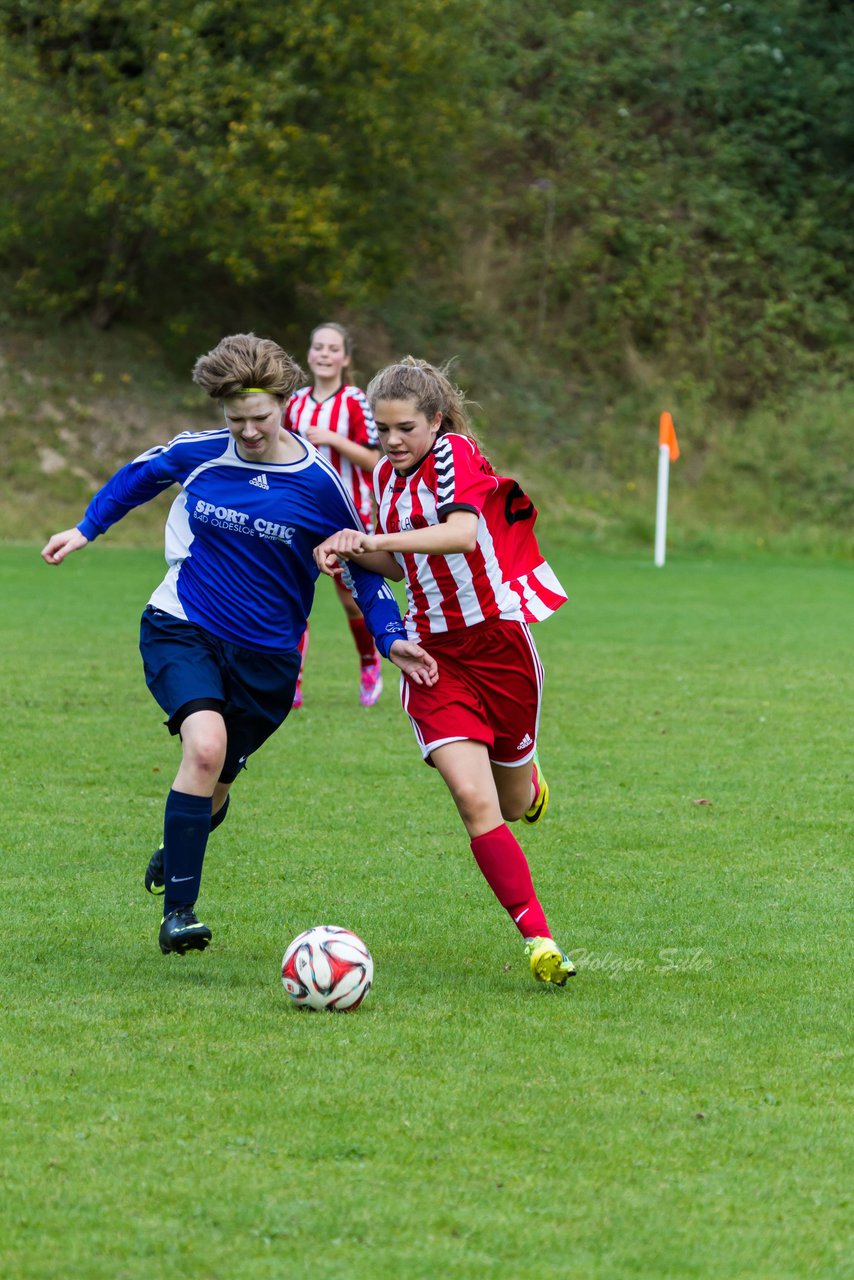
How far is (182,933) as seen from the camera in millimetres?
4699

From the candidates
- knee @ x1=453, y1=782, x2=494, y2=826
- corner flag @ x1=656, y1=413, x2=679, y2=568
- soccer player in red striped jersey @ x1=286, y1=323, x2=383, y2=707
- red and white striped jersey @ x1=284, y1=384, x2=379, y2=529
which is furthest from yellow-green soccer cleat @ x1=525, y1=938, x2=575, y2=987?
corner flag @ x1=656, y1=413, x2=679, y2=568

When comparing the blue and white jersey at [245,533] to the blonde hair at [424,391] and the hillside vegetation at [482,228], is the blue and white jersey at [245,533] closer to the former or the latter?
the blonde hair at [424,391]

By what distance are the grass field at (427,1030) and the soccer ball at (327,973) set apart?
0.06m

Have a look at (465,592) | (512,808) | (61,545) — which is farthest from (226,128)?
(465,592)

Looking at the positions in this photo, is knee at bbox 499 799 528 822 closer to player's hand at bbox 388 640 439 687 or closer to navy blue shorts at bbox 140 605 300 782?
player's hand at bbox 388 640 439 687

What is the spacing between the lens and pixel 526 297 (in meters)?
27.2

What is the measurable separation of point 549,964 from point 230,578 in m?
1.58

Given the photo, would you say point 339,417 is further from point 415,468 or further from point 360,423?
point 415,468

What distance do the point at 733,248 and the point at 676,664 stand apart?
1708 centimetres

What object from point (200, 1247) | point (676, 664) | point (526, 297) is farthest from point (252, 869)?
point (526, 297)

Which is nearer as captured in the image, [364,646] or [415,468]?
[415,468]

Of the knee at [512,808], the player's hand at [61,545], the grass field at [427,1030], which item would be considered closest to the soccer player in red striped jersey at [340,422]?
the grass field at [427,1030]

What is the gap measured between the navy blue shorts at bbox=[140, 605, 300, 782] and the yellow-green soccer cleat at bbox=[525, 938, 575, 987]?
1176 mm

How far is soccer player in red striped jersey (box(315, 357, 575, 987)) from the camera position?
4691 millimetres
